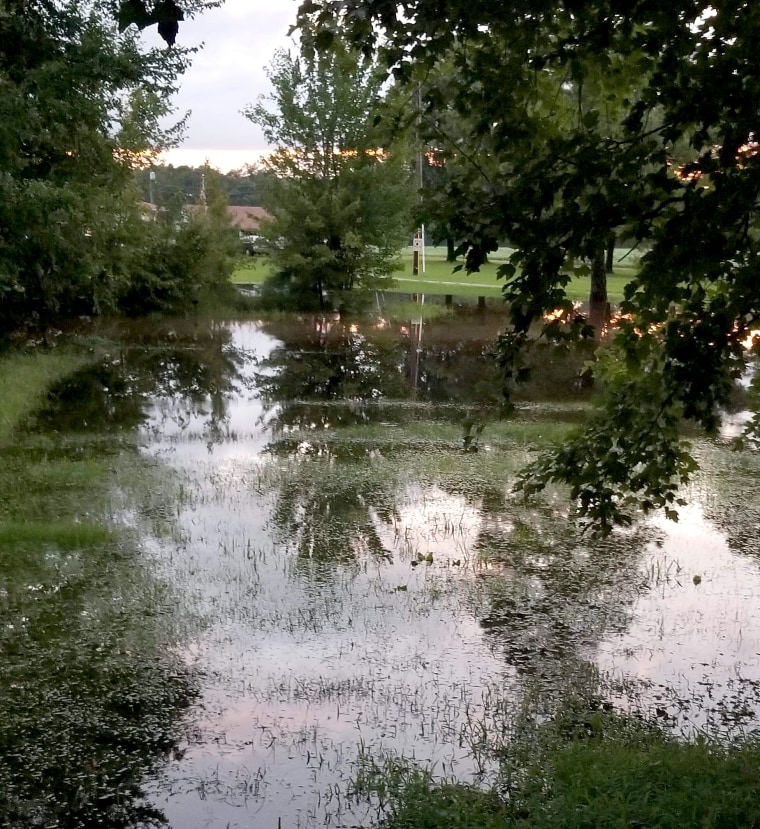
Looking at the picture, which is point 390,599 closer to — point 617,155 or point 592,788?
point 592,788

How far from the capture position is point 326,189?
98.9 feet

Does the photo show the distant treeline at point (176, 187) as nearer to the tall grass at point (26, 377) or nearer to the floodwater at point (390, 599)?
the tall grass at point (26, 377)

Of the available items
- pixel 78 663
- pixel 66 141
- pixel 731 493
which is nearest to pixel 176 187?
pixel 66 141

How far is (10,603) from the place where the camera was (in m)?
7.25

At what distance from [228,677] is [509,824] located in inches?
95.0

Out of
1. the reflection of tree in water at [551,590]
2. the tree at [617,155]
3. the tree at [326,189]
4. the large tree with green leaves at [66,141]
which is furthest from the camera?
the tree at [326,189]

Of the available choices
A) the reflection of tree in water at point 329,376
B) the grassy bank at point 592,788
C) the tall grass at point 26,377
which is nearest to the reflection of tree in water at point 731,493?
the grassy bank at point 592,788

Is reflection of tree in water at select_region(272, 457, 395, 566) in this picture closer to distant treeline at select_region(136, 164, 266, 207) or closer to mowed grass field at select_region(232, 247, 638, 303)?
distant treeline at select_region(136, 164, 266, 207)

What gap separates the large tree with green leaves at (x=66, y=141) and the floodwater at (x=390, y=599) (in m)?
3.13

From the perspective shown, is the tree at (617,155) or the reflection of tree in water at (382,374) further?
the reflection of tree in water at (382,374)

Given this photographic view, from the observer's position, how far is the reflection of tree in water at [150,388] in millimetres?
14594

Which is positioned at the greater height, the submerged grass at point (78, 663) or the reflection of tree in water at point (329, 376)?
the submerged grass at point (78, 663)

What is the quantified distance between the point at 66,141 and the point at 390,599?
12627 millimetres

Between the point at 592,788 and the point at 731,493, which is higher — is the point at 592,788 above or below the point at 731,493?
above
